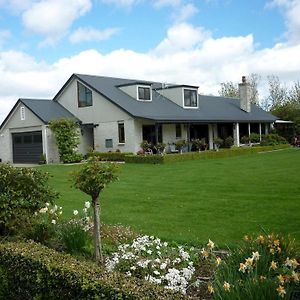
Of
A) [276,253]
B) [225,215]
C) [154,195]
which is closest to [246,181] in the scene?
[154,195]

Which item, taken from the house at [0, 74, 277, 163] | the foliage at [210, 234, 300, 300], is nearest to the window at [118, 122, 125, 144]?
the house at [0, 74, 277, 163]

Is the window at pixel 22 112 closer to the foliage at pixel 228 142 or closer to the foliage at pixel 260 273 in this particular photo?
the foliage at pixel 228 142

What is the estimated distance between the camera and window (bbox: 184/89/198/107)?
3632 cm

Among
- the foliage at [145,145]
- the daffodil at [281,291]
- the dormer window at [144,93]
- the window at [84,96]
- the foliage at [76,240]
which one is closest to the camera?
the daffodil at [281,291]

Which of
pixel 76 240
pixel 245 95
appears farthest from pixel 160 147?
pixel 76 240

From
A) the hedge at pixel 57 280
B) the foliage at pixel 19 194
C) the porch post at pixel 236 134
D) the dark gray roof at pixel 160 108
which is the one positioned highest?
A: the dark gray roof at pixel 160 108

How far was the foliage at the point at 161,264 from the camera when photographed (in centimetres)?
501

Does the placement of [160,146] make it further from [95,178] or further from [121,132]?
[95,178]

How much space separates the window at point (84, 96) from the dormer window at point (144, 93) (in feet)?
12.1

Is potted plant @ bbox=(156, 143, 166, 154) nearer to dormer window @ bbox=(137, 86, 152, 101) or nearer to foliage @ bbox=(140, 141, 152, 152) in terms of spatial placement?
foliage @ bbox=(140, 141, 152, 152)

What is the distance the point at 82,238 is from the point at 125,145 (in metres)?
25.8

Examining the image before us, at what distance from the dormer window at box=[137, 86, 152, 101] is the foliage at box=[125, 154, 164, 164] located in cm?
749

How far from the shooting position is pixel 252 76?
69.8 meters

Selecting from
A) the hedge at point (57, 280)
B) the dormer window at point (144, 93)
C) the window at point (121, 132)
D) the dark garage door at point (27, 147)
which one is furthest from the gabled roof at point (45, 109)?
the hedge at point (57, 280)
